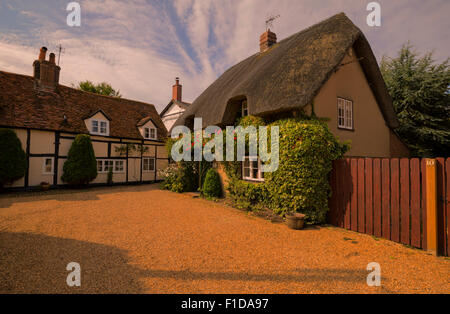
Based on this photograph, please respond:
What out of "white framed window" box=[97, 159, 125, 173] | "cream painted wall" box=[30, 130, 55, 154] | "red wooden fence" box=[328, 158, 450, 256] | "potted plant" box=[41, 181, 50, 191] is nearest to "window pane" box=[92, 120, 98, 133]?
"white framed window" box=[97, 159, 125, 173]

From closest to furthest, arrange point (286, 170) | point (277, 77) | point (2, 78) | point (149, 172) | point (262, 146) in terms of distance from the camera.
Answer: point (286, 170) < point (262, 146) < point (277, 77) < point (2, 78) < point (149, 172)

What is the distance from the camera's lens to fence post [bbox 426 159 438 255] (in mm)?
4184

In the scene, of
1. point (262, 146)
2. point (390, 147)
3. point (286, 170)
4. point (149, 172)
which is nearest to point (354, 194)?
point (286, 170)

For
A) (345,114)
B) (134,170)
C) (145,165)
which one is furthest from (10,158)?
(345,114)

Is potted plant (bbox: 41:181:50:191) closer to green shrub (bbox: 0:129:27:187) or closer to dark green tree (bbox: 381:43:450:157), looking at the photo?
green shrub (bbox: 0:129:27:187)

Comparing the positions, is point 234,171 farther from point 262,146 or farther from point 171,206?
point 171,206

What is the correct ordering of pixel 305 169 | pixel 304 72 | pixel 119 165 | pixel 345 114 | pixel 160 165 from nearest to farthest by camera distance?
pixel 305 169
pixel 304 72
pixel 345 114
pixel 119 165
pixel 160 165

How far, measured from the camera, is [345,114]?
29.3 feet

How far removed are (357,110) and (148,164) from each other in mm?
14736

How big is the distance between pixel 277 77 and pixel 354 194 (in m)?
4.84

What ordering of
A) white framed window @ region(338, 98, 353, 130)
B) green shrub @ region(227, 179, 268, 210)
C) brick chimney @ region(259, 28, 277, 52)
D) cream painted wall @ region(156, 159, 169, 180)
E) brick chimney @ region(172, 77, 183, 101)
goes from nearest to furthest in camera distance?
1. green shrub @ region(227, 179, 268, 210)
2. white framed window @ region(338, 98, 353, 130)
3. brick chimney @ region(259, 28, 277, 52)
4. cream painted wall @ region(156, 159, 169, 180)
5. brick chimney @ region(172, 77, 183, 101)

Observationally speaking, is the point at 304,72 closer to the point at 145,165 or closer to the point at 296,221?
the point at 296,221

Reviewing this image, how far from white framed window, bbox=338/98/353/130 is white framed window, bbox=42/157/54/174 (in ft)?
52.0

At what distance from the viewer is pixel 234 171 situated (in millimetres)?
8922
